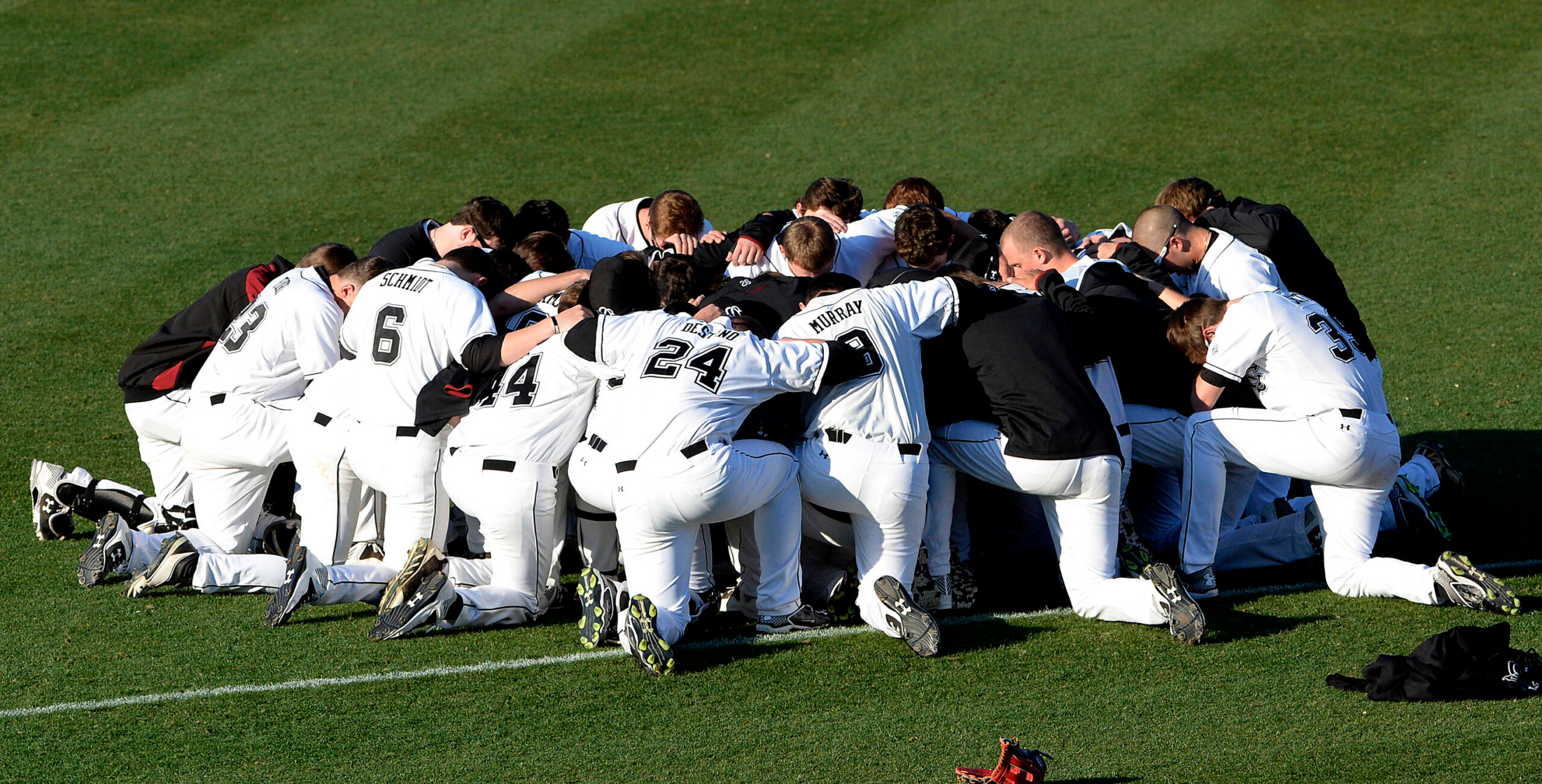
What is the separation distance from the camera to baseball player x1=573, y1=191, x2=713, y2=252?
8.50m

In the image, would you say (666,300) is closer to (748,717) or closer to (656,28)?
(748,717)

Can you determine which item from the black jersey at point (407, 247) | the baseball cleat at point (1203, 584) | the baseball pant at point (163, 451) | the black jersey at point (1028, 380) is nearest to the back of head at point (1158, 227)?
the black jersey at point (1028, 380)

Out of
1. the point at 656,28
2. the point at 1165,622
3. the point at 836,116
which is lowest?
the point at 1165,622

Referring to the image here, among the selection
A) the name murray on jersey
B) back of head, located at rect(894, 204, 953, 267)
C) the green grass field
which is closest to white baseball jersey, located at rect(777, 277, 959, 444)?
the name murray on jersey

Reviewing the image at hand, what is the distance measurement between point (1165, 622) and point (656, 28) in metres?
11.4

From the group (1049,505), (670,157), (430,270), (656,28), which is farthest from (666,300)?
(656,28)

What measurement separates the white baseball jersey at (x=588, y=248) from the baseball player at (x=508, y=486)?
2.22m

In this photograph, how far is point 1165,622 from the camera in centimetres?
608

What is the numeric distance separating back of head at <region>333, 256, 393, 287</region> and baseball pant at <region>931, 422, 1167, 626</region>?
2.86 meters

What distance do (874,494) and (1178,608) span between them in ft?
4.27

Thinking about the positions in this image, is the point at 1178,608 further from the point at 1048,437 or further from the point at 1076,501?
the point at 1048,437

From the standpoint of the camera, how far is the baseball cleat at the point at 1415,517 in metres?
7.30

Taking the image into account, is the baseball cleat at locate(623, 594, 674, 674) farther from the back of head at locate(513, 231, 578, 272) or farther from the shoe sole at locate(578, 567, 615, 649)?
the back of head at locate(513, 231, 578, 272)

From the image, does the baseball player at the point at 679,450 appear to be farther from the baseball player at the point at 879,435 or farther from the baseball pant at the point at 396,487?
the baseball pant at the point at 396,487
